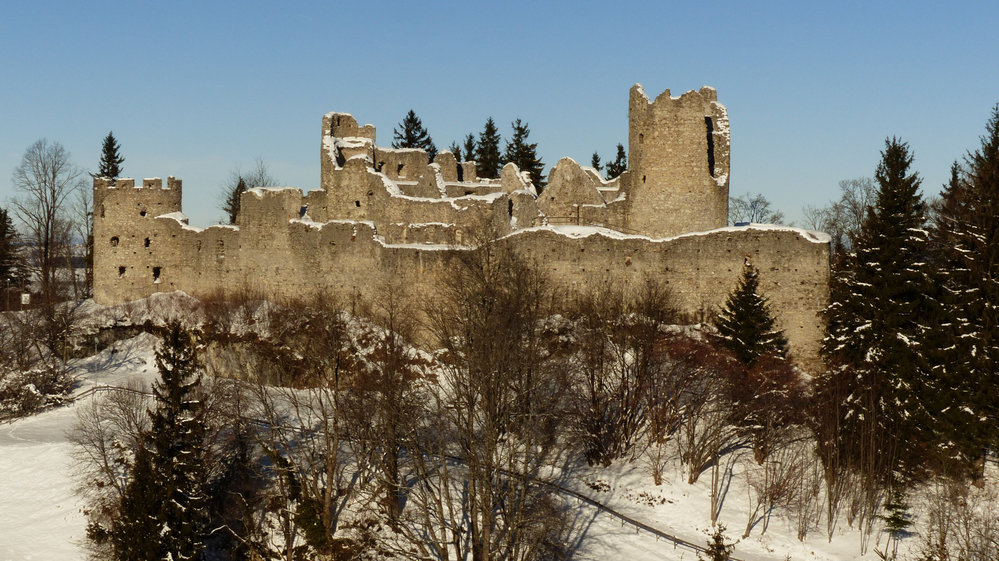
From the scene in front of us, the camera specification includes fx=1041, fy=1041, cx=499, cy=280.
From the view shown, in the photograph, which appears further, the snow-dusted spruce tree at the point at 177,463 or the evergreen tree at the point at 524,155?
the evergreen tree at the point at 524,155

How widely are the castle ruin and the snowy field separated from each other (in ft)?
22.9

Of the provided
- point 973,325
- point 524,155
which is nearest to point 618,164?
point 524,155

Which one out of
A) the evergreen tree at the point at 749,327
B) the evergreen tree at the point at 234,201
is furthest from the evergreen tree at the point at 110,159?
the evergreen tree at the point at 749,327

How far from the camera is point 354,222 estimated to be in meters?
44.5

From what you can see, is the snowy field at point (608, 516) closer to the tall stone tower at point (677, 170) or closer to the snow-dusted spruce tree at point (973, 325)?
the snow-dusted spruce tree at point (973, 325)

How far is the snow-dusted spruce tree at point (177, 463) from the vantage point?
3166 cm

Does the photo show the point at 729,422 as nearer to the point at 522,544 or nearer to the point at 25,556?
the point at 522,544

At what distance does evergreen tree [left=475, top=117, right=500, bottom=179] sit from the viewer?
76.1 metres

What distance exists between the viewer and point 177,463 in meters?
32.3

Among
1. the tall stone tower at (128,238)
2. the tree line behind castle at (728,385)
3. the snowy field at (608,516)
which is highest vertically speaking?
the tall stone tower at (128,238)

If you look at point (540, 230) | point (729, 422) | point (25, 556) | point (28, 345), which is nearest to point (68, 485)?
point (25, 556)

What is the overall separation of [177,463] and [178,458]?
31cm

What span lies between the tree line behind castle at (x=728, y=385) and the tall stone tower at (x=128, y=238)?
13794 mm

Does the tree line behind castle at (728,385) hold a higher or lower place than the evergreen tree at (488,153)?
lower
